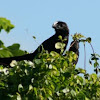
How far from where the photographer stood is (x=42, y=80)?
4199 millimetres

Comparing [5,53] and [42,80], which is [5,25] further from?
[42,80]

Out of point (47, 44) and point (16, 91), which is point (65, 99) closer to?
point (16, 91)

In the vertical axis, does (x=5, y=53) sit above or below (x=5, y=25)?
below

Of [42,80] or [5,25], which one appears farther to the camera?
[5,25]

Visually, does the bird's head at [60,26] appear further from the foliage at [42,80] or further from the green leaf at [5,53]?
the foliage at [42,80]

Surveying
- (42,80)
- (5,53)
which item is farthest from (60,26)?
(42,80)

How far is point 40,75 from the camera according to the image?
420 cm

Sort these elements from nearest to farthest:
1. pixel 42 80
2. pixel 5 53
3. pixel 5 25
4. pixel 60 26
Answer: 1. pixel 42 80
2. pixel 60 26
3. pixel 5 53
4. pixel 5 25

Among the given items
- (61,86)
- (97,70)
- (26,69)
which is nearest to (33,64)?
(26,69)

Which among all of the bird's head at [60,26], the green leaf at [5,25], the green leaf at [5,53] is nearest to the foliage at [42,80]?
the bird's head at [60,26]

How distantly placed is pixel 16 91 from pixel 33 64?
0.31 metres

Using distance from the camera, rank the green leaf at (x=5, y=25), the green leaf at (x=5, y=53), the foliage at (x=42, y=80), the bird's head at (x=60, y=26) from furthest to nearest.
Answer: the green leaf at (x=5, y=25), the green leaf at (x=5, y=53), the bird's head at (x=60, y=26), the foliage at (x=42, y=80)

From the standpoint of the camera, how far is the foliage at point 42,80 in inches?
163

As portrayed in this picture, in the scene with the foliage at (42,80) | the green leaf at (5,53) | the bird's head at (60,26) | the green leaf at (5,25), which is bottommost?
the foliage at (42,80)
